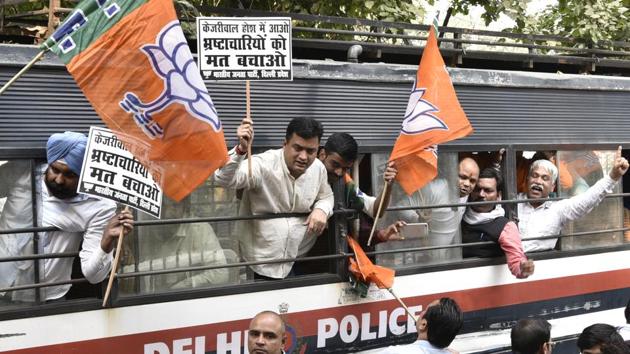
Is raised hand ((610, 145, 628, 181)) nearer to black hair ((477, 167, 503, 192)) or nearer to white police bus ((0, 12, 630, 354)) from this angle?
white police bus ((0, 12, 630, 354))

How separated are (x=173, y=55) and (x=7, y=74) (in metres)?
0.96

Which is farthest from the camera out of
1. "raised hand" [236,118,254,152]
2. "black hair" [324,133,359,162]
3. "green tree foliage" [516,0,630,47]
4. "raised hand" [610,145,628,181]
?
"green tree foliage" [516,0,630,47]

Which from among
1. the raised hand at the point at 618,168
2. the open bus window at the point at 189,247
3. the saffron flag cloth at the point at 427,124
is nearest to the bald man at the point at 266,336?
the open bus window at the point at 189,247

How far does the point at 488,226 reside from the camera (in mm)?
7586

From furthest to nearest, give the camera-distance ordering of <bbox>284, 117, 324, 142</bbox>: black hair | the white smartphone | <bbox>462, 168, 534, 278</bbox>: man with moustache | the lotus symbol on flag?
<bbox>462, 168, 534, 278</bbox>: man with moustache < the white smartphone < <bbox>284, 117, 324, 142</bbox>: black hair < the lotus symbol on flag

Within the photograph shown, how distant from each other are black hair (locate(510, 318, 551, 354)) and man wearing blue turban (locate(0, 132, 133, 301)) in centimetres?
222

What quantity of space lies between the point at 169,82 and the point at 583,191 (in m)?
4.51

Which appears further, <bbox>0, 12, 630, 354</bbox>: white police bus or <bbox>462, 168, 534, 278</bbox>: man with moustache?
<bbox>462, 168, 534, 278</bbox>: man with moustache

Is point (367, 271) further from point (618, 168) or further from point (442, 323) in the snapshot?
point (618, 168)

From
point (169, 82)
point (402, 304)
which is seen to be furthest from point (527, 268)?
point (169, 82)

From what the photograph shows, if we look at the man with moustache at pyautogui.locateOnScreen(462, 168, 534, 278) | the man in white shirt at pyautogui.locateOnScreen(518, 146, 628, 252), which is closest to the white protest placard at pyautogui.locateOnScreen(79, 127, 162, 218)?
the man with moustache at pyautogui.locateOnScreen(462, 168, 534, 278)

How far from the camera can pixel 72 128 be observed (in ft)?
18.0

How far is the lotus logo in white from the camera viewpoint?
6.65 metres

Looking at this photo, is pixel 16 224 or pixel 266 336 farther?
pixel 16 224
